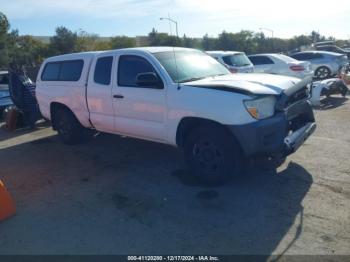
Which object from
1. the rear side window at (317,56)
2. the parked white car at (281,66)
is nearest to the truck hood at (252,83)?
the parked white car at (281,66)

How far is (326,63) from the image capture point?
58.5 ft

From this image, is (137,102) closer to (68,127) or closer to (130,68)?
(130,68)

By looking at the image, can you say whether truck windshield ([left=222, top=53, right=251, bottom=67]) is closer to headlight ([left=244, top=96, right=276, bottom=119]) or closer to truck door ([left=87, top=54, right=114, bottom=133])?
truck door ([left=87, top=54, right=114, bottom=133])

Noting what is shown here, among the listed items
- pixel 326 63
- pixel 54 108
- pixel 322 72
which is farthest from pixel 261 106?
pixel 322 72

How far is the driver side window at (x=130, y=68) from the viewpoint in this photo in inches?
223

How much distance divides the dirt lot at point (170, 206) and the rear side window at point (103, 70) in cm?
138

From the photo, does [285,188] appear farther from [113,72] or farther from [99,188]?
[113,72]

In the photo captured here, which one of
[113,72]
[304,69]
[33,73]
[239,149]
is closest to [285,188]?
[239,149]

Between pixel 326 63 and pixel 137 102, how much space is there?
14.8m

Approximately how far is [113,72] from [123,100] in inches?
22.4

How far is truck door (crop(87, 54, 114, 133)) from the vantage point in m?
6.22

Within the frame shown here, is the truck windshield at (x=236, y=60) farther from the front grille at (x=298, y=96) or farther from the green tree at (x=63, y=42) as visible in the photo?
the green tree at (x=63, y=42)

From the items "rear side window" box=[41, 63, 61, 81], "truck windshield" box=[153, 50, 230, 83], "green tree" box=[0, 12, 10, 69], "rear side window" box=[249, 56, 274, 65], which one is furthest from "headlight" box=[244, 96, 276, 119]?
"green tree" box=[0, 12, 10, 69]

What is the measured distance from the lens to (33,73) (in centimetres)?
2166
